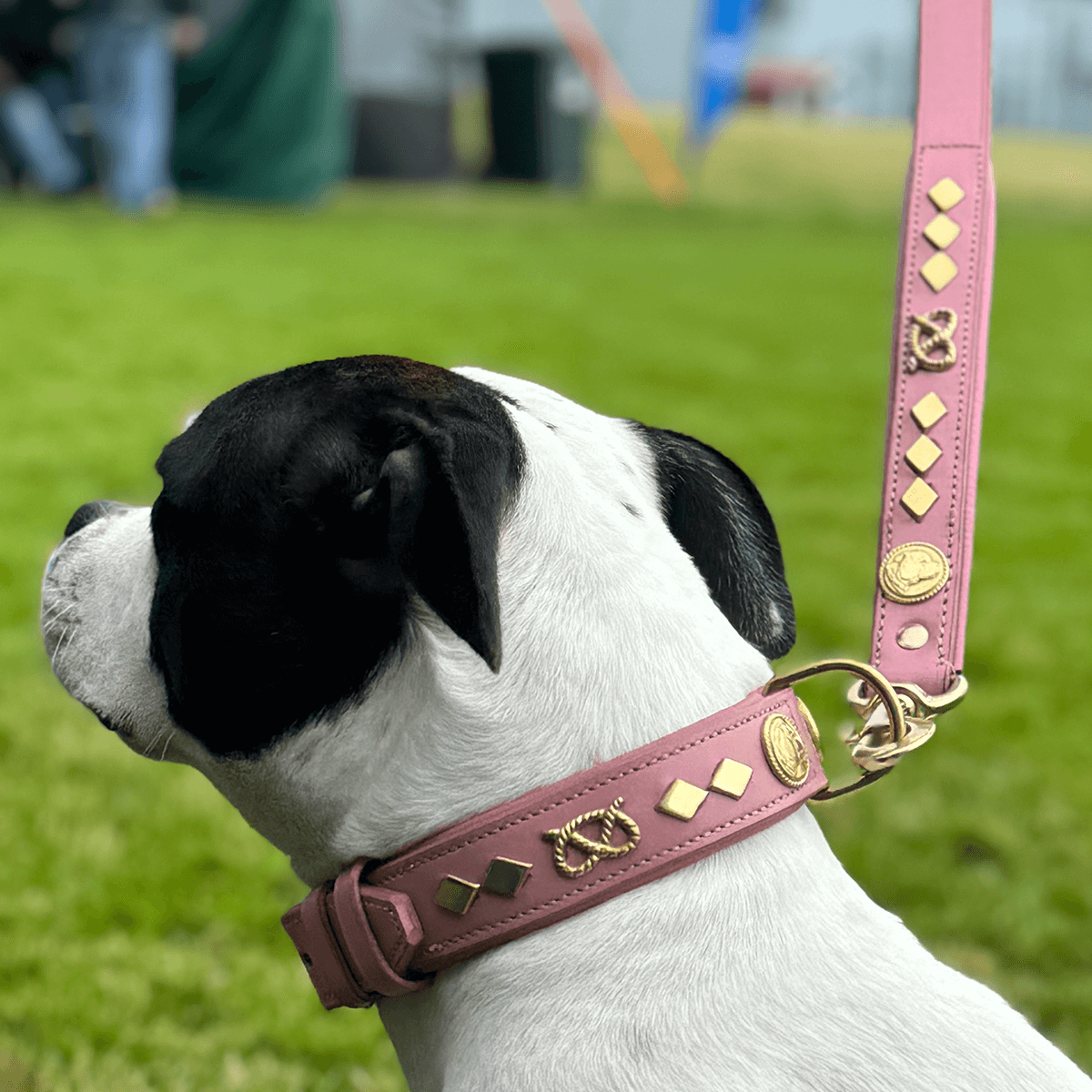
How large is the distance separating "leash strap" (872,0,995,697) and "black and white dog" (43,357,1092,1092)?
0.21 m

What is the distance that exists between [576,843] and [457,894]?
0.12 m

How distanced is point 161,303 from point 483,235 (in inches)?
182

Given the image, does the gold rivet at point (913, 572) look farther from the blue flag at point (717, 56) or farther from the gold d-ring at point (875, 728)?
the blue flag at point (717, 56)

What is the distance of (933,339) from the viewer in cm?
141

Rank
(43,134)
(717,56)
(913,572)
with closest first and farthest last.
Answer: (913,572) → (43,134) → (717,56)

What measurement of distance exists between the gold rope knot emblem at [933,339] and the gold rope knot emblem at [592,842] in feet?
2.06

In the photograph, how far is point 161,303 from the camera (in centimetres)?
797

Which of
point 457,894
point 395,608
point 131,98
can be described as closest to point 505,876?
point 457,894

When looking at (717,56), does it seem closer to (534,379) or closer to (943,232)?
(534,379)

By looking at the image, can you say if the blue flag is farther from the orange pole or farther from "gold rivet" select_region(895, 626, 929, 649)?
"gold rivet" select_region(895, 626, 929, 649)

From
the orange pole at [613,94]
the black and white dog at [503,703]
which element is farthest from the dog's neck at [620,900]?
the orange pole at [613,94]

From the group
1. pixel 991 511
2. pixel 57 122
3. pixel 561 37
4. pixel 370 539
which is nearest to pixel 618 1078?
pixel 370 539

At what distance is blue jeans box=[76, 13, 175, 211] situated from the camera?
A: 11.8 m

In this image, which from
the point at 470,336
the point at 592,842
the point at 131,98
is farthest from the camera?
the point at 131,98
